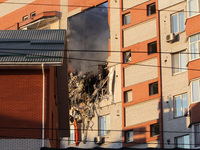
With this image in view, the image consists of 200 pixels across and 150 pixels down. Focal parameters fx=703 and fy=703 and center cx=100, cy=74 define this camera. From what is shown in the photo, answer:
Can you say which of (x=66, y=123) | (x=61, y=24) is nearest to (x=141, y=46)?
(x=61, y=24)

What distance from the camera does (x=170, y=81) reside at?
4741 cm

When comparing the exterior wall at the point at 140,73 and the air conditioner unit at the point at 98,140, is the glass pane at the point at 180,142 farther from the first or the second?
the air conditioner unit at the point at 98,140

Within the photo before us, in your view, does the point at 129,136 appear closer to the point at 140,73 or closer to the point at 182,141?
the point at 140,73

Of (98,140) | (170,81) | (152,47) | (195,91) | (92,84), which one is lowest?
(98,140)

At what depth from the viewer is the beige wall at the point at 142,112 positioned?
158ft

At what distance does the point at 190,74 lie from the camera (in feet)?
138

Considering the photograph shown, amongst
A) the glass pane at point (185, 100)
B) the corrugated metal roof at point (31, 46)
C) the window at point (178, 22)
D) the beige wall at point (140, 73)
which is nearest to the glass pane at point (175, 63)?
the beige wall at point (140, 73)

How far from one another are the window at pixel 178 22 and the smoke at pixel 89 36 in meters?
7.62

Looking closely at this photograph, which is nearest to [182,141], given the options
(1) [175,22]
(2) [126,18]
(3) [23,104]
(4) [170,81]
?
(4) [170,81]

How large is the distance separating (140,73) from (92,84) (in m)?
5.85

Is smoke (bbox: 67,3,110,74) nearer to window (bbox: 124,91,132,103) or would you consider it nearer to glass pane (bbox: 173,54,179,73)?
window (bbox: 124,91,132,103)

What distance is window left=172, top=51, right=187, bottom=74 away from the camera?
46.8 m

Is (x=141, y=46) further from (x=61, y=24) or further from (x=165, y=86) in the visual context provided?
(x=61, y=24)

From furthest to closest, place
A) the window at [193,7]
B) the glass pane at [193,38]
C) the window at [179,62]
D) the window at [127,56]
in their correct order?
1. the window at [127,56]
2. the window at [179,62]
3. the window at [193,7]
4. the glass pane at [193,38]
